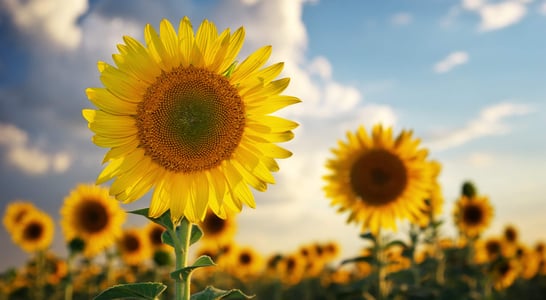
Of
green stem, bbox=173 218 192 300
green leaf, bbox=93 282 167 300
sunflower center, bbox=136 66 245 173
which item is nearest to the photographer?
green leaf, bbox=93 282 167 300

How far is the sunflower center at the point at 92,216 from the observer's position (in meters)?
10.1

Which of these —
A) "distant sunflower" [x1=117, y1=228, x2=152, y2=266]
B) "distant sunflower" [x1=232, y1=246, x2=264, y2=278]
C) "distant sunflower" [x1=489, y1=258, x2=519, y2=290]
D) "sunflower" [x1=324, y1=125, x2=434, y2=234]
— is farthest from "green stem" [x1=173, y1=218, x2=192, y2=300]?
"distant sunflower" [x1=232, y1=246, x2=264, y2=278]

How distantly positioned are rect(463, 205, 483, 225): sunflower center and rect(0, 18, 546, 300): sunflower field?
0.07ft

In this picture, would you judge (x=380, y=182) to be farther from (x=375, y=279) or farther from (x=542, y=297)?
(x=542, y=297)

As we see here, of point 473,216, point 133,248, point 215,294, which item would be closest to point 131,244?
point 133,248

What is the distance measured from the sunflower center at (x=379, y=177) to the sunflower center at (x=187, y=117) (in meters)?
4.52

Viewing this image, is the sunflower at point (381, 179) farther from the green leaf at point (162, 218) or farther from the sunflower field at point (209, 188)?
the green leaf at point (162, 218)

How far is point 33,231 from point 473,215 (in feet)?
33.3

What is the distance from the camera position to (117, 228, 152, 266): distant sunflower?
40.4 ft

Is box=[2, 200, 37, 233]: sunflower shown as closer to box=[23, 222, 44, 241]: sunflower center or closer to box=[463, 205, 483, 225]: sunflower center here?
box=[23, 222, 44, 241]: sunflower center

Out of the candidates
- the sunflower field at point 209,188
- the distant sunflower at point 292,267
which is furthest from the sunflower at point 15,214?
the distant sunflower at point 292,267

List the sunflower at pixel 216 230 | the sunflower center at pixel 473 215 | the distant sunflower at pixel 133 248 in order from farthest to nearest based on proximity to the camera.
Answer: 1. the sunflower at pixel 216 230
2. the sunflower center at pixel 473 215
3. the distant sunflower at pixel 133 248

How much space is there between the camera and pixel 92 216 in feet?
33.2

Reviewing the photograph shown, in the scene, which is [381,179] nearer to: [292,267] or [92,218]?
[92,218]
